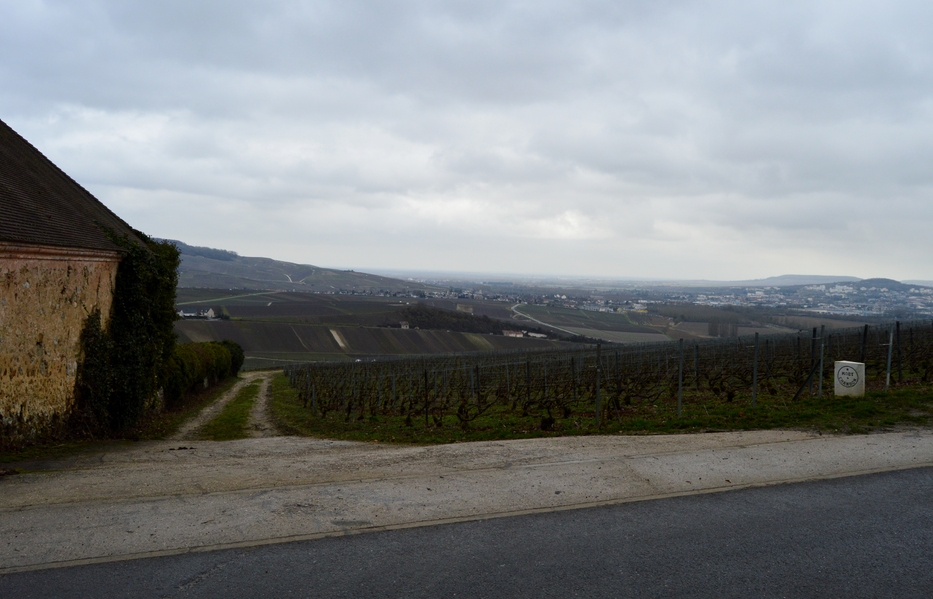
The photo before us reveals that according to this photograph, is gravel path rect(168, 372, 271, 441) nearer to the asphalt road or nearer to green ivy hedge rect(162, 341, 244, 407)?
green ivy hedge rect(162, 341, 244, 407)

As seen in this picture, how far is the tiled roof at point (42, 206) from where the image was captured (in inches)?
468

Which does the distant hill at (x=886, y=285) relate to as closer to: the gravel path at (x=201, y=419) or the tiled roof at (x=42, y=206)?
the gravel path at (x=201, y=419)

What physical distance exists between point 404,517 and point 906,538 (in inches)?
180

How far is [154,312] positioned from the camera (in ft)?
56.2

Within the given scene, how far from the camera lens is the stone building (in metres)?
11.1

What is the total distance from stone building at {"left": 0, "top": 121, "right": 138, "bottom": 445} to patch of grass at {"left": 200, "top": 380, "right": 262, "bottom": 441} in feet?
12.0

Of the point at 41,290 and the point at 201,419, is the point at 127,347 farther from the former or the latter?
the point at 201,419

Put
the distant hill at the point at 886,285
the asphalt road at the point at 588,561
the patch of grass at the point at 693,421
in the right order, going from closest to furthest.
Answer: the asphalt road at the point at 588,561 → the patch of grass at the point at 693,421 → the distant hill at the point at 886,285

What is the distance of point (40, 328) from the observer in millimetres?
12062

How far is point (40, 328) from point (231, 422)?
297 inches

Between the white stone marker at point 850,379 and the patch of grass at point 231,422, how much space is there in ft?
45.4

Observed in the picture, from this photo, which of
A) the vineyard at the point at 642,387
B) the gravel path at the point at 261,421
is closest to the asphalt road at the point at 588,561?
the vineyard at the point at 642,387

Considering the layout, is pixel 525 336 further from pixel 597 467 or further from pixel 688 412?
pixel 597 467

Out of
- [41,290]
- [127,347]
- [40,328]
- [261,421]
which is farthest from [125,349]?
[261,421]
